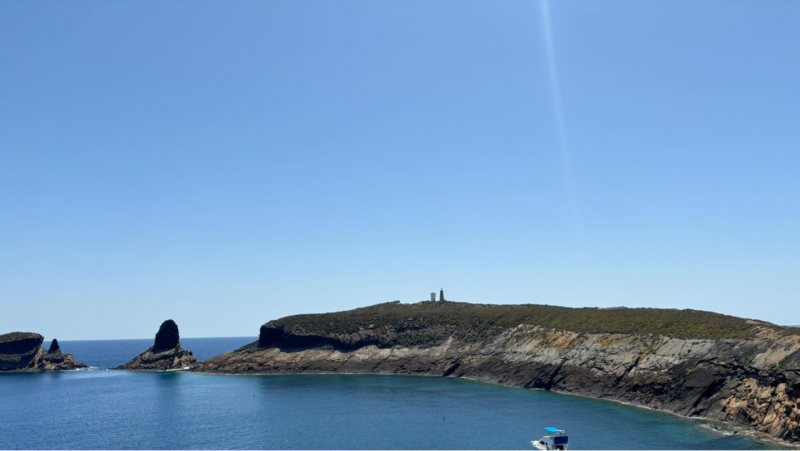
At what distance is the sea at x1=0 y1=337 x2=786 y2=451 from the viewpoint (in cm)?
6550

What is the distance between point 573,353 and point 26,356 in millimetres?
181588

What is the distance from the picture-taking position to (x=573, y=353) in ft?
349

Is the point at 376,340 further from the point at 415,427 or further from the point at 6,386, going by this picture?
the point at 6,386

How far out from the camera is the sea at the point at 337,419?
6550 centimetres

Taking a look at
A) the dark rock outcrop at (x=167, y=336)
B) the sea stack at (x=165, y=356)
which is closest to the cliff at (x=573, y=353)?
the sea stack at (x=165, y=356)

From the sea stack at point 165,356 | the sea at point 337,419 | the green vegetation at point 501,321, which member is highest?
the green vegetation at point 501,321

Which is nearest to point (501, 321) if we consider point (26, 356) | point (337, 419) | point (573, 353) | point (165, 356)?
point (573, 353)

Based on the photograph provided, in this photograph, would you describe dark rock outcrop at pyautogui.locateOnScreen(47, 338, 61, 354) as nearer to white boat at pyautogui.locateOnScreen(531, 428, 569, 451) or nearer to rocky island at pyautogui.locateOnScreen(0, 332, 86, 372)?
rocky island at pyautogui.locateOnScreen(0, 332, 86, 372)

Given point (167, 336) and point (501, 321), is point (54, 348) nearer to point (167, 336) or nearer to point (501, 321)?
point (167, 336)

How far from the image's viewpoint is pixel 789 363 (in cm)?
6831

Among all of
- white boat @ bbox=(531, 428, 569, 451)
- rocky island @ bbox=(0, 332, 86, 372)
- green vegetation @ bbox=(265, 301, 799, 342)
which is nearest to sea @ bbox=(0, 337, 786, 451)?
white boat @ bbox=(531, 428, 569, 451)

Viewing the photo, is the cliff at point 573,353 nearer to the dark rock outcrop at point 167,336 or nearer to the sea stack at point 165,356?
the sea stack at point 165,356

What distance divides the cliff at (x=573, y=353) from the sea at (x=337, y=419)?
5322mm

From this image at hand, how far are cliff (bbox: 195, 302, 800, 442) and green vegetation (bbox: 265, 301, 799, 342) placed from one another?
0.33 meters
